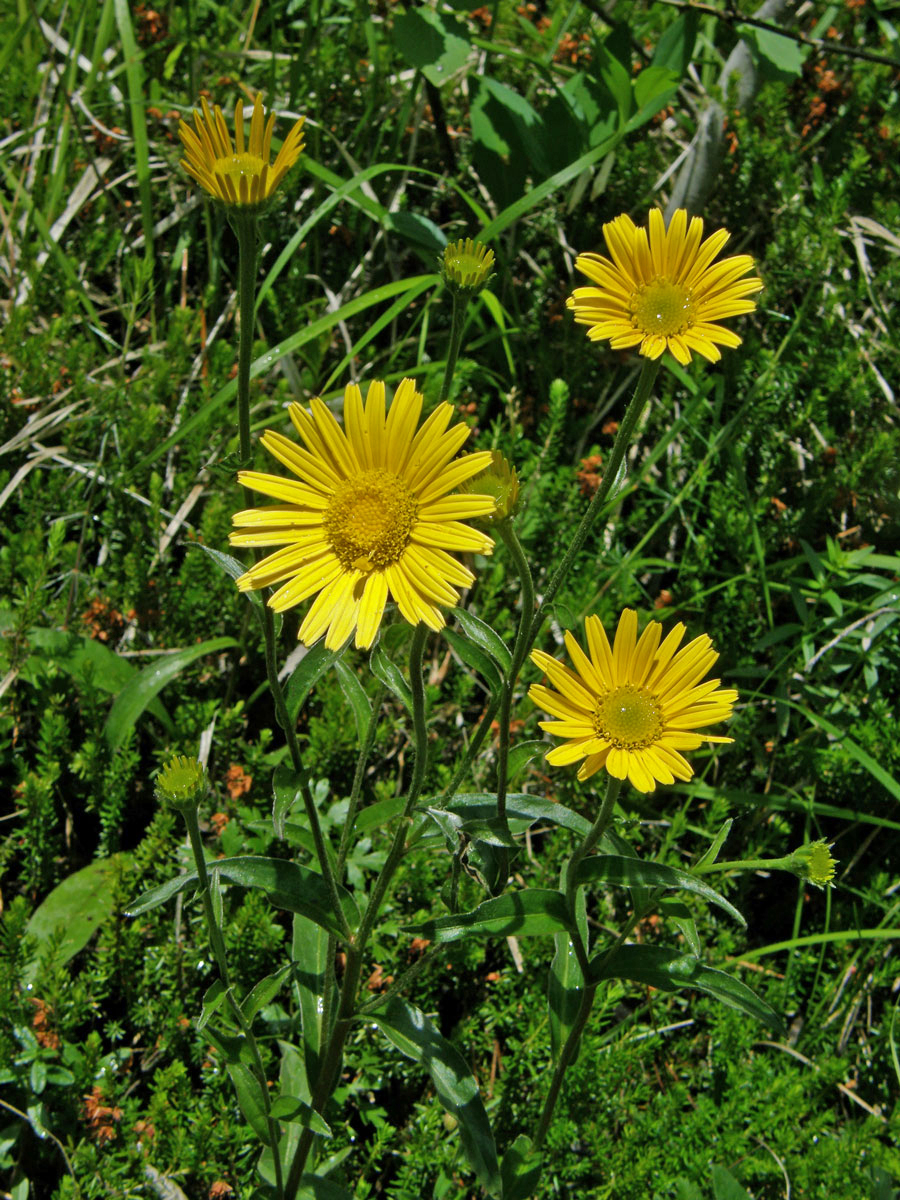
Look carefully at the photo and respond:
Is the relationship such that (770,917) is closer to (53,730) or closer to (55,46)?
(53,730)

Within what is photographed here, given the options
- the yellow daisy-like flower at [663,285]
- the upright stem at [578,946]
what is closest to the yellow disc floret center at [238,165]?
the yellow daisy-like flower at [663,285]

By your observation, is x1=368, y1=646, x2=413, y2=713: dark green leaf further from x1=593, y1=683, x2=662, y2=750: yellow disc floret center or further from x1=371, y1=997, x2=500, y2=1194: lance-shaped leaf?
x1=371, y1=997, x2=500, y2=1194: lance-shaped leaf

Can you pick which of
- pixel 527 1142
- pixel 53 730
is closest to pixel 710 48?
pixel 53 730

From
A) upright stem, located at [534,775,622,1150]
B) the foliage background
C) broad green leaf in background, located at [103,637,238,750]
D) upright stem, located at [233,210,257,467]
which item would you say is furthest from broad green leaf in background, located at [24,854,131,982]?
upright stem, located at [233,210,257,467]

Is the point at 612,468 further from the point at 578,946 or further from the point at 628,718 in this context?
the point at 578,946

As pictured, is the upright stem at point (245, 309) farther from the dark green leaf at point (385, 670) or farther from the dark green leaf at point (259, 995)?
the dark green leaf at point (259, 995)

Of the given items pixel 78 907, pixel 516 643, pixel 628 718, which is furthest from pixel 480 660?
pixel 78 907
